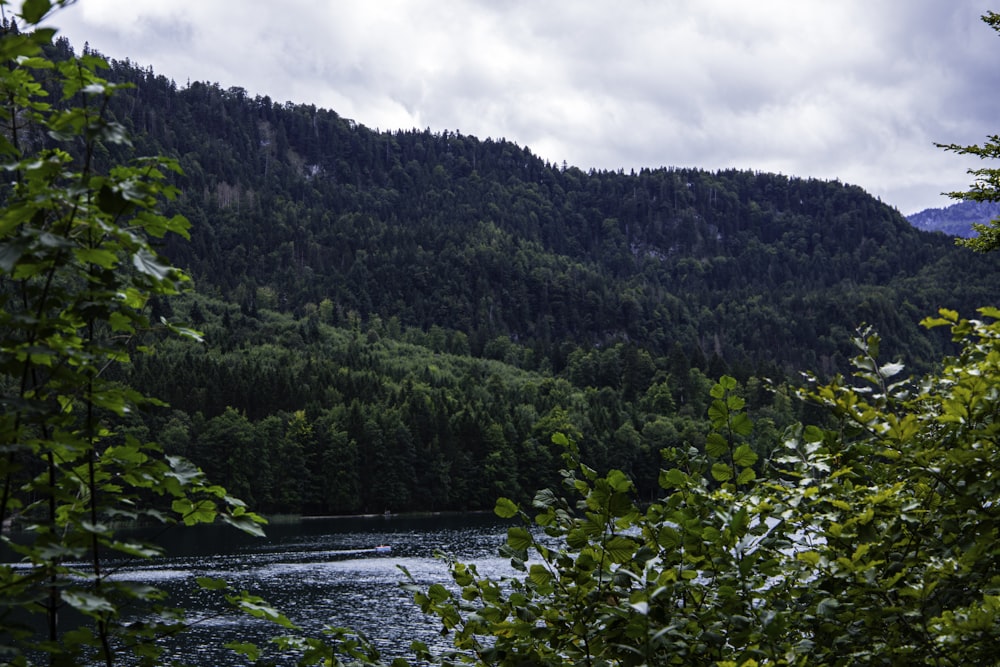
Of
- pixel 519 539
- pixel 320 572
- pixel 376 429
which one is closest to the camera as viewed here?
pixel 519 539

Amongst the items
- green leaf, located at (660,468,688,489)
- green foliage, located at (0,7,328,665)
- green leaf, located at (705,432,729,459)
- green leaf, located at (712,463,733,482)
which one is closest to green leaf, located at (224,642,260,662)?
green foliage, located at (0,7,328,665)

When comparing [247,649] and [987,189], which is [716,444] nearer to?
[247,649]

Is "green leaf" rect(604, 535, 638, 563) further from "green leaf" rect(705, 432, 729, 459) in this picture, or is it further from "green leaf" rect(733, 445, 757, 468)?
"green leaf" rect(733, 445, 757, 468)

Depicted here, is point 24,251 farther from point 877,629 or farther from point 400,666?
point 877,629

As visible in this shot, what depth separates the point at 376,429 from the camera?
4658 inches

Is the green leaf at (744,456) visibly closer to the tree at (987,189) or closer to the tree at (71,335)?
the tree at (71,335)

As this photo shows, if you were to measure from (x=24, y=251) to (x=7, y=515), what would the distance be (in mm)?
1008

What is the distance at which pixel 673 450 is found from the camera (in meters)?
4.96

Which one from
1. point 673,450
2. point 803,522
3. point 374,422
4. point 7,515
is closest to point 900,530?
point 803,522

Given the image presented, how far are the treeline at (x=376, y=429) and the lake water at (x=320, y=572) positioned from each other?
30.7ft

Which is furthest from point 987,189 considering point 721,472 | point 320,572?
point 320,572

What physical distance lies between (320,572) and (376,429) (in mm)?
56392

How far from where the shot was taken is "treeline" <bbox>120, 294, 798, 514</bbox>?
10862 centimetres

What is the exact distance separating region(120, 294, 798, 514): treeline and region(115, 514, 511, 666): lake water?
368 inches
